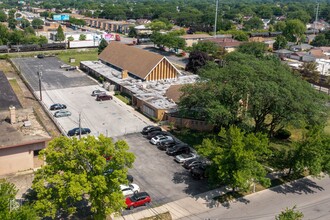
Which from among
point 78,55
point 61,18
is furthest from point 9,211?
point 61,18

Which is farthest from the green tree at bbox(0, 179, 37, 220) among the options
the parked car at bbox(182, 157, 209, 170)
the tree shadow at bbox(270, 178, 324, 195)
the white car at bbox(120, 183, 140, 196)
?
the tree shadow at bbox(270, 178, 324, 195)

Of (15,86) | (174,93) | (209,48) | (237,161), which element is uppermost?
(209,48)

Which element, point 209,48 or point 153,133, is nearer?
point 153,133

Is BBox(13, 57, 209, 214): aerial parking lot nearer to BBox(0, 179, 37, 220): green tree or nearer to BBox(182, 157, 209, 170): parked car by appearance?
BBox(182, 157, 209, 170): parked car

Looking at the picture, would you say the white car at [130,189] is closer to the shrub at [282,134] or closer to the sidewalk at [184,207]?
the sidewalk at [184,207]

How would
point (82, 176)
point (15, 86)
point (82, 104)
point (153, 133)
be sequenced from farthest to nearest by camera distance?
1. point (15, 86)
2. point (82, 104)
3. point (153, 133)
4. point (82, 176)

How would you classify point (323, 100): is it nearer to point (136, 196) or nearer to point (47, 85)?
point (136, 196)

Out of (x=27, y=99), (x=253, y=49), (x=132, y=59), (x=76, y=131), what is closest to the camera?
(x=76, y=131)

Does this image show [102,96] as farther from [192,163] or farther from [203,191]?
[203,191]
